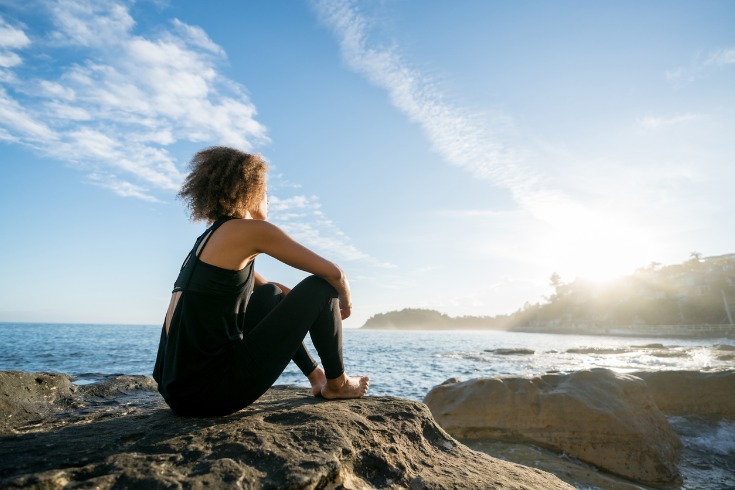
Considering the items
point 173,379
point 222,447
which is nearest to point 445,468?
point 222,447

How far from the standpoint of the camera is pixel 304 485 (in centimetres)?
170

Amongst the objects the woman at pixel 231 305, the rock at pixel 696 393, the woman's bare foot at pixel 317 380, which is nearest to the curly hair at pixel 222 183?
the woman at pixel 231 305

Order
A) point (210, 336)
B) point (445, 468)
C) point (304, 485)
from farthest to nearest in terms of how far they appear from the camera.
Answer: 1. point (445, 468)
2. point (210, 336)
3. point (304, 485)

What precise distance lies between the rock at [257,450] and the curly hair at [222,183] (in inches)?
51.2

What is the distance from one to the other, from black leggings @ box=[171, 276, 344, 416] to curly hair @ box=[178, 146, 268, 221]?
2.25 ft

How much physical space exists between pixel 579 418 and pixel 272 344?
15.0 feet

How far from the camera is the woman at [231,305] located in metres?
2.24

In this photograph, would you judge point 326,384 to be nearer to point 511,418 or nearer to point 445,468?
point 445,468

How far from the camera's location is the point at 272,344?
2.41 m

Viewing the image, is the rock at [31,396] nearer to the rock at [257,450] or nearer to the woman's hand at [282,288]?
the rock at [257,450]

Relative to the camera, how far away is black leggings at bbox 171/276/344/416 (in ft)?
7.69

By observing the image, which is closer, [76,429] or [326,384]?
[76,429]

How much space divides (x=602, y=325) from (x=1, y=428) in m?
92.1

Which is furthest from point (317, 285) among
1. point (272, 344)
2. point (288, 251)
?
point (272, 344)
